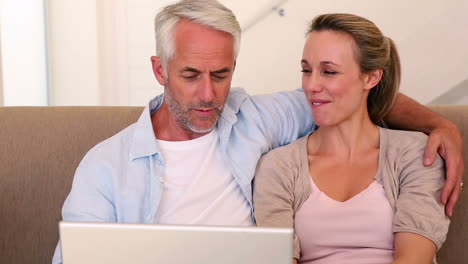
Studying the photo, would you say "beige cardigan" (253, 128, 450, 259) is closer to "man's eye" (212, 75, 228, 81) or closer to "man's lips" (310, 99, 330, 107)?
"man's lips" (310, 99, 330, 107)

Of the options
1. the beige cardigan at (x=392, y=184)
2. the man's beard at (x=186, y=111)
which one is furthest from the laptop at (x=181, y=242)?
the man's beard at (x=186, y=111)

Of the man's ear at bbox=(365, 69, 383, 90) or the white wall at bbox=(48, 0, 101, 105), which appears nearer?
the man's ear at bbox=(365, 69, 383, 90)

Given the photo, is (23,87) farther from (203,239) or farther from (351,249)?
(203,239)

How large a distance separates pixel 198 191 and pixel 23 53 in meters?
2.33

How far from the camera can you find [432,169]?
5.26 ft

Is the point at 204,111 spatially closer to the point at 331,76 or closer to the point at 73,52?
the point at 331,76

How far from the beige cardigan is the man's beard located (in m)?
0.17

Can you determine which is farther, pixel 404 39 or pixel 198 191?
pixel 404 39

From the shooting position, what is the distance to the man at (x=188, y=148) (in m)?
1.63

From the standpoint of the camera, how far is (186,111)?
5.53 feet

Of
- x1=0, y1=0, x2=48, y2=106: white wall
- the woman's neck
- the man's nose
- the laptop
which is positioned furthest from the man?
x1=0, y1=0, x2=48, y2=106: white wall

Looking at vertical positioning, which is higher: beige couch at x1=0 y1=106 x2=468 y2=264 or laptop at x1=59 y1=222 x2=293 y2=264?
Result: laptop at x1=59 y1=222 x2=293 y2=264

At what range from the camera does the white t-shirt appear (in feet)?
5.49

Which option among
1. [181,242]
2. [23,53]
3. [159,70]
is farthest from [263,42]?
[181,242]
